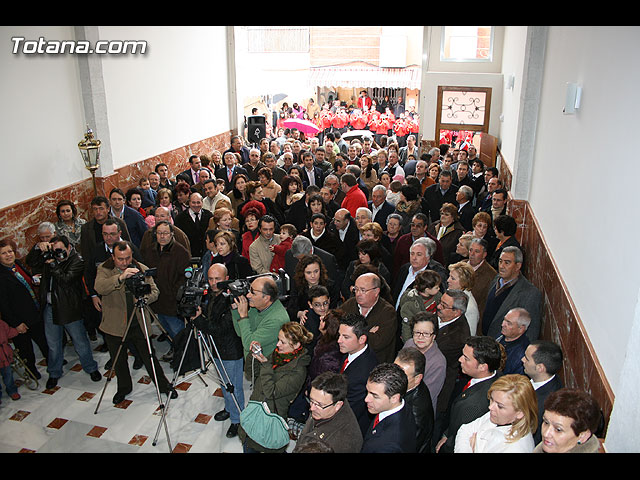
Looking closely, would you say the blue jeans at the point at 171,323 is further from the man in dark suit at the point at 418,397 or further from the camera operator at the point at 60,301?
the man in dark suit at the point at 418,397

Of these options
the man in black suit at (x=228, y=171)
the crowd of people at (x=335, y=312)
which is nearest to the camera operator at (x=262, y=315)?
the crowd of people at (x=335, y=312)

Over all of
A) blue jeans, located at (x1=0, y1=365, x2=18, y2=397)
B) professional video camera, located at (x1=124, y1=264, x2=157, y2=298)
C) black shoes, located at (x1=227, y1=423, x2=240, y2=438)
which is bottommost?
black shoes, located at (x1=227, y1=423, x2=240, y2=438)

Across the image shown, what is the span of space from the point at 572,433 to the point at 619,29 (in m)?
2.55

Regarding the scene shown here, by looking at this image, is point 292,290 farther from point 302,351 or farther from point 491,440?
point 491,440

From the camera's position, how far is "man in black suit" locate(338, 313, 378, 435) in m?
3.61

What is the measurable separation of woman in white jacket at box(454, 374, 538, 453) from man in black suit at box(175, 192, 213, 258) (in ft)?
15.7

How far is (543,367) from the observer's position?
3.20 meters

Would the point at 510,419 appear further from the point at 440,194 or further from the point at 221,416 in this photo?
the point at 440,194

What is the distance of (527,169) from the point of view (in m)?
6.91

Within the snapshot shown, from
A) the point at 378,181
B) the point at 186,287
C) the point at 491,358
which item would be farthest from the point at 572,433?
the point at 378,181

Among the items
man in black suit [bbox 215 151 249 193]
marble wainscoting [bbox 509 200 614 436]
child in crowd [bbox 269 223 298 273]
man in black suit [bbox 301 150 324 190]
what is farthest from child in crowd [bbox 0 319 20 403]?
man in black suit [bbox 301 150 324 190]

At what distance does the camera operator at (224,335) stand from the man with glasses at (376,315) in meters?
1.13

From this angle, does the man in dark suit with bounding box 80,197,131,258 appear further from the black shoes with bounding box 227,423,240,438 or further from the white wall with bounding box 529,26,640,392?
the white wall with bounding box 529,26,640,392

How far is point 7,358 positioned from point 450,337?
4148 millimetres
